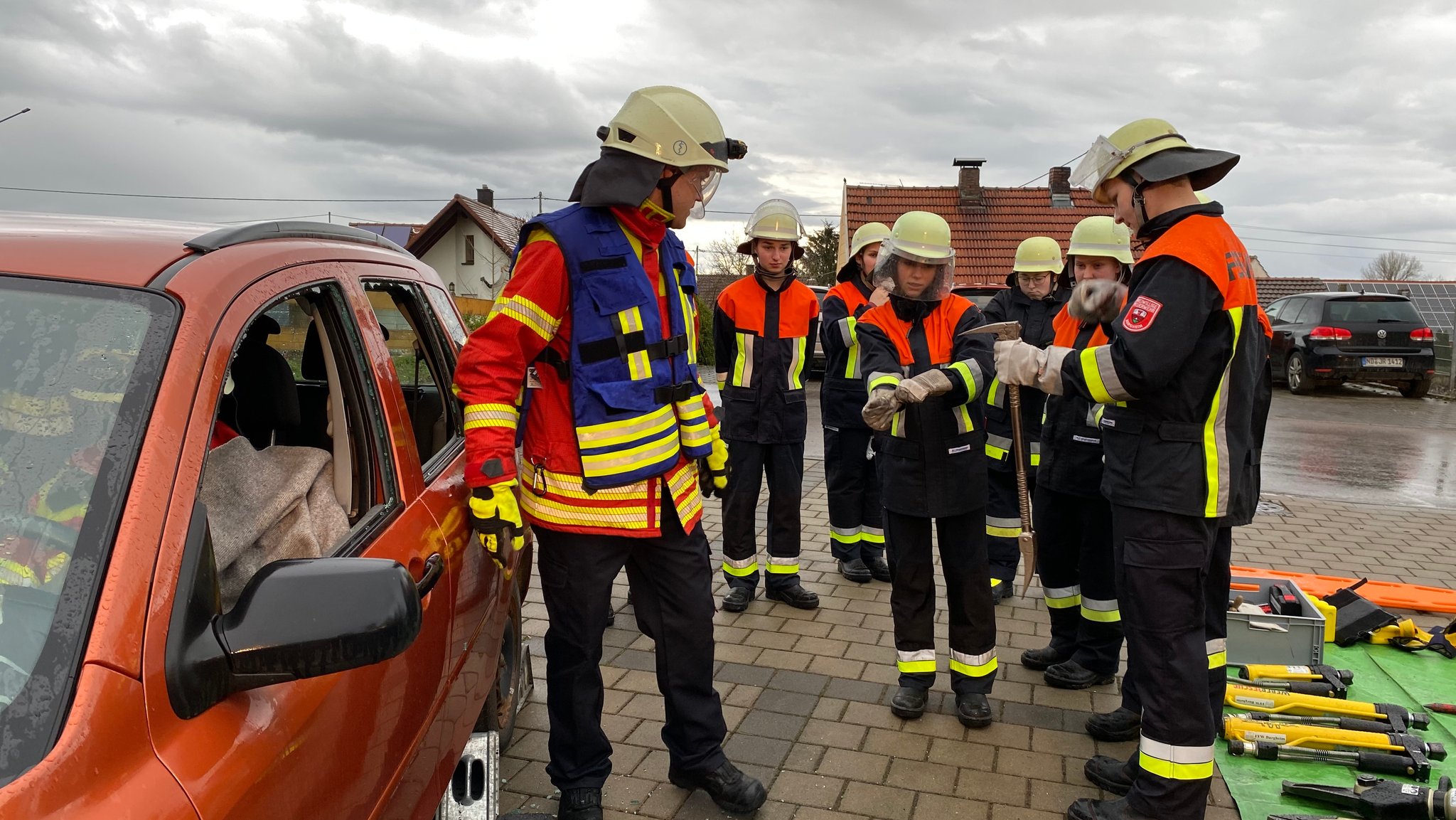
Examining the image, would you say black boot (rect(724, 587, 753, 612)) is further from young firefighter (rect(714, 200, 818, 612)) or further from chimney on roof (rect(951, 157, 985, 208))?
chimney on roof (rect(951, 157, 985, 208))

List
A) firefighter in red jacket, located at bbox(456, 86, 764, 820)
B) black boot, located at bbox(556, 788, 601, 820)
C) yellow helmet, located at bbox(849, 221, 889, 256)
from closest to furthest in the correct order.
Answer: firefighter in red jacket, located at bbox(456, 86, 764, 820) → black boot, located at bbox(556, 788, 601, 820) → yellow helmet, located at bbox(849, 221, 889, 256)

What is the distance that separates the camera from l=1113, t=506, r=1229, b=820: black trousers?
10.2 feet

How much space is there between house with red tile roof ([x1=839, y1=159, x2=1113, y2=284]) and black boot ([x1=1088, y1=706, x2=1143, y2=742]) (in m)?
20.2

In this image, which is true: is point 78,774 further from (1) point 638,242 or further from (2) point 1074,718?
(2) point 1074,718

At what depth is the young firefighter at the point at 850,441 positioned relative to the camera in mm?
5805

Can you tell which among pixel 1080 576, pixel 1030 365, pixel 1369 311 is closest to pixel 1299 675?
pixel 1080 576

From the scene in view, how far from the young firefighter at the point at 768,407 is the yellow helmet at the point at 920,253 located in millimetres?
1515

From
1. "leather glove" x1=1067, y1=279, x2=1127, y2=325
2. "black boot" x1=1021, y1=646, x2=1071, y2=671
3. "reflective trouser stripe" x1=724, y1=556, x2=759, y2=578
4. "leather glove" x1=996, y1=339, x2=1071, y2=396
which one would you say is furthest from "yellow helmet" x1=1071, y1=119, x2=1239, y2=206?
"reflective trouser stripe" x1=724, y1=556, x2=759, y2=578

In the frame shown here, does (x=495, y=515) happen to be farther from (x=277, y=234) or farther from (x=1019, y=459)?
(x=1019, y=459)

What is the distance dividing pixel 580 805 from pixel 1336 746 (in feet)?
8.97

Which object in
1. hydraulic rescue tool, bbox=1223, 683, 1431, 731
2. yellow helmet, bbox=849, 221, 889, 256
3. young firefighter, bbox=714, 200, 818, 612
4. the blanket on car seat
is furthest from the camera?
yellow helmet, bbox=849, 221, 889, 256

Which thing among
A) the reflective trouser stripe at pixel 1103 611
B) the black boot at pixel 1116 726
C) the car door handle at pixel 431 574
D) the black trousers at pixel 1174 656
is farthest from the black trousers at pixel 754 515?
the car door handle at pixel 431 574

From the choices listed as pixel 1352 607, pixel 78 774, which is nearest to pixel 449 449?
pixel 78 774

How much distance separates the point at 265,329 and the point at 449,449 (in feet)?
2.04
